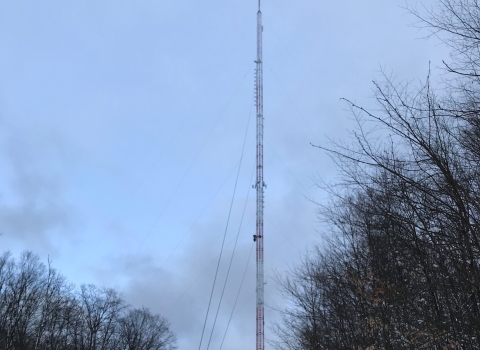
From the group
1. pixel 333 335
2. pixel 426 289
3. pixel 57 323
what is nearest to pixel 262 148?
pixel 333 335

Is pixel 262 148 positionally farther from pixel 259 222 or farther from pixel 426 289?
pixel 426 289

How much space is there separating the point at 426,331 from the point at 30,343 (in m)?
51.0

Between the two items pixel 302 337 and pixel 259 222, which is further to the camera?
pixel 259 222

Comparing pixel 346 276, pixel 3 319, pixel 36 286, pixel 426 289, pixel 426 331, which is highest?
pixel 36 286

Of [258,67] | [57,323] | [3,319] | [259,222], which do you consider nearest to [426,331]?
[259,222]

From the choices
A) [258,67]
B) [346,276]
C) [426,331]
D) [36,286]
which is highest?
[258,67]

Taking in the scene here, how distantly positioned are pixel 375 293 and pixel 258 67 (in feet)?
75.7

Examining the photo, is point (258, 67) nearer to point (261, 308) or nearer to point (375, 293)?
point (261, 308)

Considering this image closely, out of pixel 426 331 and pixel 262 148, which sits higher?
pixel 262 148

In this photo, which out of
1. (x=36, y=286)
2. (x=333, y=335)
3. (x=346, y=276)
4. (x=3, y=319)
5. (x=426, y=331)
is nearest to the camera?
(x=426, y=331)

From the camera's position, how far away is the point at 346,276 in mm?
11930

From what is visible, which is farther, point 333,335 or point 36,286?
point 36,286

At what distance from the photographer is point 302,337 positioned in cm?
1714

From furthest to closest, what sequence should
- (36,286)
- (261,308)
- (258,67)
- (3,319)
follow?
(36,286), (3,319), (258,67), (261,308)
